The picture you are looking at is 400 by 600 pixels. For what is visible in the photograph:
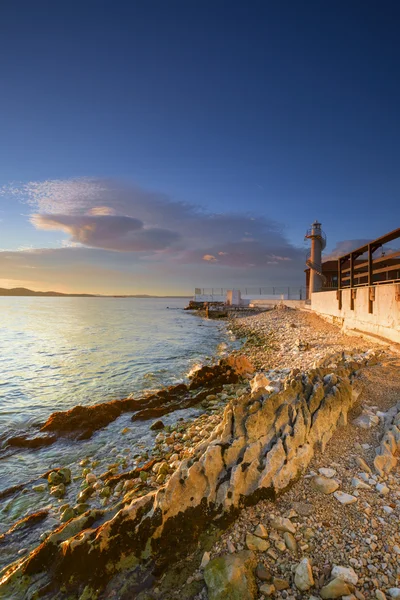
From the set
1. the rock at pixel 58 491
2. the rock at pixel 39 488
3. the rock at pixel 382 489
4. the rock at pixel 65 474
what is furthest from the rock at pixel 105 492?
the rock at pixel 382 489

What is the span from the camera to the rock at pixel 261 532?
10.1 ft

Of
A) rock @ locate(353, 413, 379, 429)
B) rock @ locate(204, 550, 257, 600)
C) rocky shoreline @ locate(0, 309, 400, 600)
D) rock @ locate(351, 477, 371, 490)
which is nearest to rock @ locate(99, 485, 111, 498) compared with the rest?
rocky shoreline @ locate(0, 309, 400, 600)

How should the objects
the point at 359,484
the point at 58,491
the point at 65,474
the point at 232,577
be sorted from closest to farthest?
1. the point at 232,577
2. the point at 359,484
3. the point at 58,491
4. the point at 65,474

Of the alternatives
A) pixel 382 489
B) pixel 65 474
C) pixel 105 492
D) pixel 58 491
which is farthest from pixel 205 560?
pixel 65 474

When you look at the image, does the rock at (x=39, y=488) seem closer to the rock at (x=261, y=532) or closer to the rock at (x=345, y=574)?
the rock at (x=261, y=532)

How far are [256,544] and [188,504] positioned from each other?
0.89 m

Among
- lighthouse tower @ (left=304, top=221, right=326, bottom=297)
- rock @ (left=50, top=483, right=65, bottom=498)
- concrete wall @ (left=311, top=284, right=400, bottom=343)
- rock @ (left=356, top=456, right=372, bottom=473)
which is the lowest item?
rock @ (left=50, top=483, right=65, bottom=498)

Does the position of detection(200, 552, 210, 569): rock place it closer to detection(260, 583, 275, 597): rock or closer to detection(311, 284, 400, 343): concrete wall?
detection(260, 583, 275, 597): rock

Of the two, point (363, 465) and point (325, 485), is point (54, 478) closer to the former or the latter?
point (325, 485)

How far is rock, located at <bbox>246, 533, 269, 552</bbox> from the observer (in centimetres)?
297

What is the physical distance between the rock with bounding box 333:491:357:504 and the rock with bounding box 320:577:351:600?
3.45ft

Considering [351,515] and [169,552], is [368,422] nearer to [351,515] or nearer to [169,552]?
[351,515]

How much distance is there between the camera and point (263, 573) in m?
2.71

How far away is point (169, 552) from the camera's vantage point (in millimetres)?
3156
